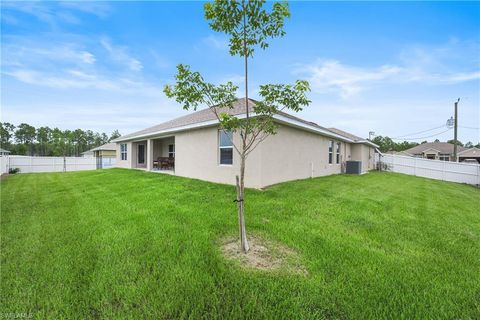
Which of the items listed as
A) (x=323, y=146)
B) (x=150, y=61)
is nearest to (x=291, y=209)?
(x=323, y=146)

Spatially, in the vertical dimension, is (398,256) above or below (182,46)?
below

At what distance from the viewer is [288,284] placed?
2.69 metres

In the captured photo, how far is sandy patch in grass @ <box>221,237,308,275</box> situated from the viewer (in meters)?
3.12

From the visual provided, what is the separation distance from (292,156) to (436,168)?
1497 centimetres

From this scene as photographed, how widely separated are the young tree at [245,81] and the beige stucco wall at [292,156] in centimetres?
463

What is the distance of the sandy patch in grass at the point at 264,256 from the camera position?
312 centimetres

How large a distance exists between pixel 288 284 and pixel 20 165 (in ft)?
96.9

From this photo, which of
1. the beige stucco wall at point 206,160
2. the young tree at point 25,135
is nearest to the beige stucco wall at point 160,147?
the beige stucco wall at point 206,160

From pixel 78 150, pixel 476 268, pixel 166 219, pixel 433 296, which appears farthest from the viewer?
pixel 78 150

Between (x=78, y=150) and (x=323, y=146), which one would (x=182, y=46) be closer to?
(x=323, y=146)

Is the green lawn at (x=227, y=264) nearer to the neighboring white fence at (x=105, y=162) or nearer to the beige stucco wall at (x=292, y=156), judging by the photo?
the beige stucco wall at (x=292, y=156)

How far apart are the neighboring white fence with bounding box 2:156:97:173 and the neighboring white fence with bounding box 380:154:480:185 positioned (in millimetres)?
34377

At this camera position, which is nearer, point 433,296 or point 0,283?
point 433,296

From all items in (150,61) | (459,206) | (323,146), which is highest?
(150,61)
